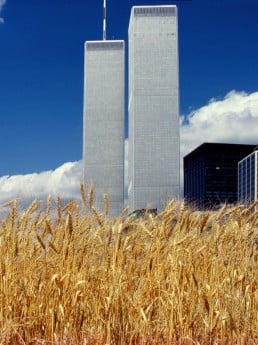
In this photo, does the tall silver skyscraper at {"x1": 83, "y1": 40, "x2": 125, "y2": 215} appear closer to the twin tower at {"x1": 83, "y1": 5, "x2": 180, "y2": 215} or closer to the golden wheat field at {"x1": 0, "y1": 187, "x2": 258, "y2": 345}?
the twin tower at {"x1": 83, "y1": 5, "x2": 180, "y2": 215}

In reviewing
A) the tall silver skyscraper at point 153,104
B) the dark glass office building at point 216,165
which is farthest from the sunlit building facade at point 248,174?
the tall silver skyscraper at point 153,104

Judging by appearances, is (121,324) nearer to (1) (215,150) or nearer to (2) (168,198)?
(2) (168,198)

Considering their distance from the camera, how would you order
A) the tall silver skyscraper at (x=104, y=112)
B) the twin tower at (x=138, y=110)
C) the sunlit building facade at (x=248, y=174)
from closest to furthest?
the sunlit building facade at (x=248, y=174) < the twin tower at (x=138, y=110) < the tall silver skyscraper at (x=104, y=112)

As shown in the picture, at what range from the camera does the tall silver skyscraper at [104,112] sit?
14138 centimetres

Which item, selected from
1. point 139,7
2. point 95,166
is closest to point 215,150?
point 95,166

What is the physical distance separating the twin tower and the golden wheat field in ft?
381

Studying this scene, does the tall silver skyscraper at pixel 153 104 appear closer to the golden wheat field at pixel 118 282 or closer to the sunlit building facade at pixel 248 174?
the sunlit building facade at pixel 248 174

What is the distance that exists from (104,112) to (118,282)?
147 m

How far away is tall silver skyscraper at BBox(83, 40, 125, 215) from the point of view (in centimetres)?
14138

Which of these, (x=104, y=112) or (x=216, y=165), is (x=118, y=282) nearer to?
(x=216, y=165)

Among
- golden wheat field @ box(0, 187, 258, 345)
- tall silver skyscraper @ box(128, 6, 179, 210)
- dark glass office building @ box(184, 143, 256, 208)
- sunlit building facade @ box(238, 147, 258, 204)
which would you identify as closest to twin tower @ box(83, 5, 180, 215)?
tall silver skyscraper @ box(128, 6, 179, 210)

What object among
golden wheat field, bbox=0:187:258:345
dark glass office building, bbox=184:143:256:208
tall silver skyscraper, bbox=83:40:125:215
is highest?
tall silver skyscraper, bbox=83:40:125:215

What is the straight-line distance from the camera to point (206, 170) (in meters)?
123

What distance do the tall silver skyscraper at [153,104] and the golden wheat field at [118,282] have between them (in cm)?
11760
